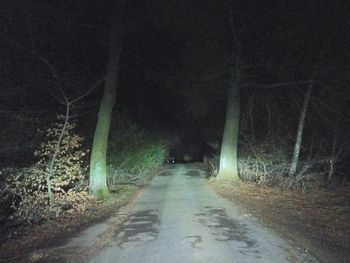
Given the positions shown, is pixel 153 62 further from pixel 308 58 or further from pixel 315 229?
pixel 315 229

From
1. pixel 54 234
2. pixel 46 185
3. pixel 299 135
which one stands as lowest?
pixel 54 234

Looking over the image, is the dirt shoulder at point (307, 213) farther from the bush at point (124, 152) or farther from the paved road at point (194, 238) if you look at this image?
the bush at point (124, 152)

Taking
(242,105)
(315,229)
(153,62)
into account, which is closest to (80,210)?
(315,229)

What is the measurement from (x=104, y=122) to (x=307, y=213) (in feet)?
30.2

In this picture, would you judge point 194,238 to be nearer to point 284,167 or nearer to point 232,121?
point 284,167

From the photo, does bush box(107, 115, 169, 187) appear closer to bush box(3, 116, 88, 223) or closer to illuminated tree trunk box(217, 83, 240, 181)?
illuminated tree trunk box(217, 83, 240, 181)

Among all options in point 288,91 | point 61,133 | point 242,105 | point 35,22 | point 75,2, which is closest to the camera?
point 61,133

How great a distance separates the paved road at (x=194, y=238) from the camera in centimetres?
877

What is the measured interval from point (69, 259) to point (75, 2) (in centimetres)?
1299

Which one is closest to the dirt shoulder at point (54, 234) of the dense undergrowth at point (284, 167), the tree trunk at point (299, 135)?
the dense undergrowth at point (284, 167)

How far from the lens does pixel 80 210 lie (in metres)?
14.9

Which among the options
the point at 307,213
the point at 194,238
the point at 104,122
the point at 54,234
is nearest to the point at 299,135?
the point at 307,213

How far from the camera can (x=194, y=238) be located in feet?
34.0

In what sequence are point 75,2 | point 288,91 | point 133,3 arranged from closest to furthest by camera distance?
point 75,2
point 133,3
point 288,91
